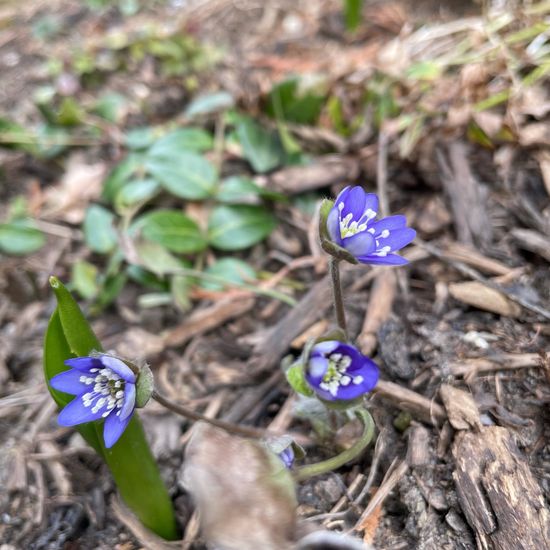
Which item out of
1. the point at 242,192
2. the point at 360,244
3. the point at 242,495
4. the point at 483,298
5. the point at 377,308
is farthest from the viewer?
the point at 242,192

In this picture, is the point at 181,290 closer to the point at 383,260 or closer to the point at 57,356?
the point at 57,356

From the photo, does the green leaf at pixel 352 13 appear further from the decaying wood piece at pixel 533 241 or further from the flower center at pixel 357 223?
the flower center at pixel 357 223

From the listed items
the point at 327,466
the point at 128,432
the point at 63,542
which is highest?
the point at 128,432

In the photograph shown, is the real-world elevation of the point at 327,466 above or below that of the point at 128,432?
below

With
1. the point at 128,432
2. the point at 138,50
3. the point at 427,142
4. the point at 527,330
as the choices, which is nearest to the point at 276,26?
the point at 138,50

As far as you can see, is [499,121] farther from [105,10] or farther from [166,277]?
[105,10]

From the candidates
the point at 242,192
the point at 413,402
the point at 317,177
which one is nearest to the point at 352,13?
the point at 317,177

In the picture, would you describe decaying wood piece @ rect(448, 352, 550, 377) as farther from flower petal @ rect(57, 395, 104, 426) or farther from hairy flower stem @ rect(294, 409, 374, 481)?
flower petal @ rect(57, 395, 104, 426)
